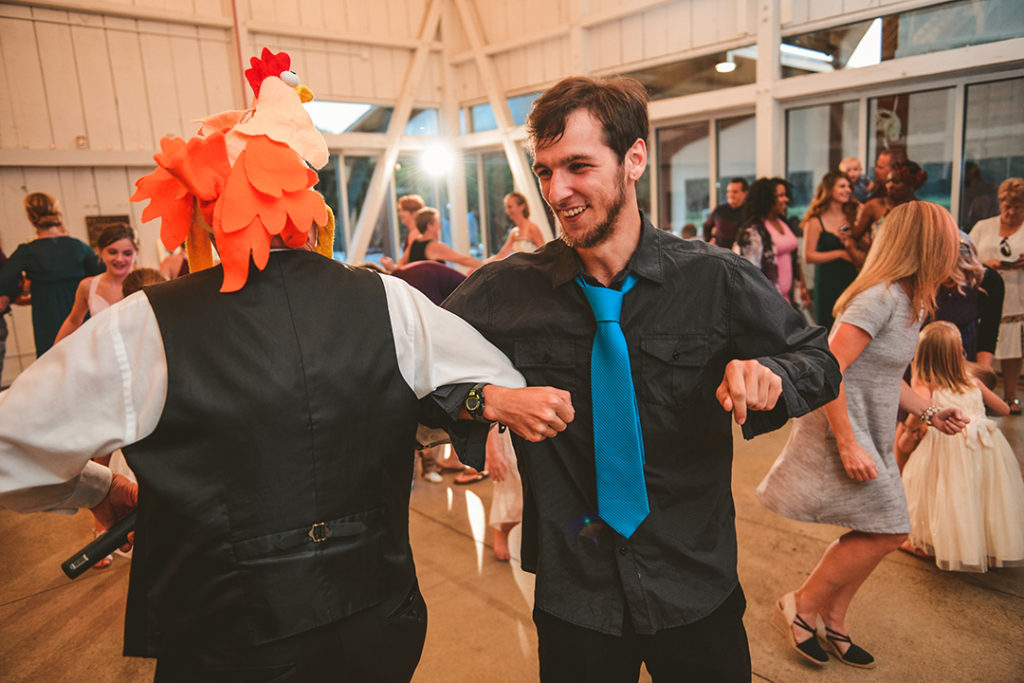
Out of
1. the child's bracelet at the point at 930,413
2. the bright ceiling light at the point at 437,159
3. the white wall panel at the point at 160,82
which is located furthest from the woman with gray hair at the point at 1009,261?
the white wall panel at the point at 160,82

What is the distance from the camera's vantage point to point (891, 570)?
300cm

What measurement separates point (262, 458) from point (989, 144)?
6861 mm

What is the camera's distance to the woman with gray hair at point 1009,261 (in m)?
4.80

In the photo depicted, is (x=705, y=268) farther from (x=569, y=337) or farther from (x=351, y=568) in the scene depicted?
(x=351, y=568)

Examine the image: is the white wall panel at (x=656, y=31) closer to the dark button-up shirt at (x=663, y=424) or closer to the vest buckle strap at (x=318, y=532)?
→ the dark button-up shirt at (x=663, y=424)

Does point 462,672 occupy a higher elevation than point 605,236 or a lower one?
lower

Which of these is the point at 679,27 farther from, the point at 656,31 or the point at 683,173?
the point at 683,173

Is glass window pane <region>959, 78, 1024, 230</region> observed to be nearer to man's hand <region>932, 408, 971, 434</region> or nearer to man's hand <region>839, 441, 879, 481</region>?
man's hand <region>932, 408, 971, 434</region>

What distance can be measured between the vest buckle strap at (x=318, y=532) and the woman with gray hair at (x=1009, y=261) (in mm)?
5192

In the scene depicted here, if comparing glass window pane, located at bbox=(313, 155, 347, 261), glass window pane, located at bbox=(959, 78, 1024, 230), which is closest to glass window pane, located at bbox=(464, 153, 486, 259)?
glass window pane, located at bbox=(313, 155, 347, 261)

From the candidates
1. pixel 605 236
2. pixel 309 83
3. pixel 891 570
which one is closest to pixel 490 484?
pixel 891 570

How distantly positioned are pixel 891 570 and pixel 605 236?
2466 mm

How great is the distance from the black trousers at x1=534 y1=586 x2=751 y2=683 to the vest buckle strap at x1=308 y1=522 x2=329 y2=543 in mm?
597

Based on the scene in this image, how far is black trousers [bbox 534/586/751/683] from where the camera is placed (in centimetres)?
149
